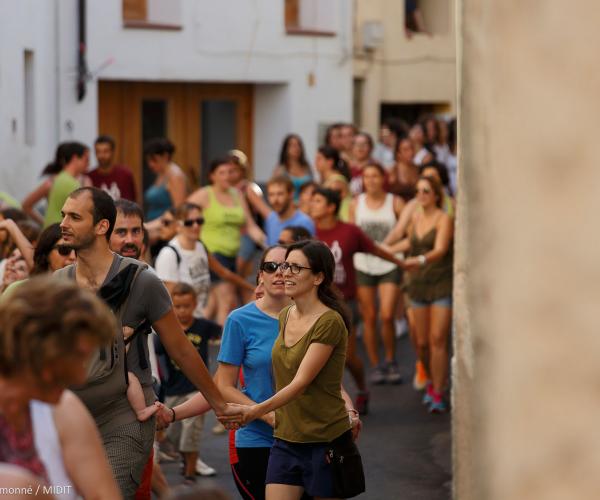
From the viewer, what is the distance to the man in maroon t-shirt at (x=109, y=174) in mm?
16000

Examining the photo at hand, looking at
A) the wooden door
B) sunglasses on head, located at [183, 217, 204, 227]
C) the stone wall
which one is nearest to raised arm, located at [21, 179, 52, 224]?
sunglasses on head, located at [183, 217, 204, 227]

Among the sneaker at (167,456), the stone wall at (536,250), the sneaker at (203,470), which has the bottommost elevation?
the sneaker at (167,456)

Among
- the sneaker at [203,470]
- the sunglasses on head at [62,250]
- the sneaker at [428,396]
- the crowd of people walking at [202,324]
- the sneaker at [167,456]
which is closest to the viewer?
the crowd of people walking at [202,324]

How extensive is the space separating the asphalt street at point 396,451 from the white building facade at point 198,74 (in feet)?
36.9

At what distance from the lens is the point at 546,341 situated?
11.8 ft

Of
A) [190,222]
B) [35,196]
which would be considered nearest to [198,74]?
[35,196]

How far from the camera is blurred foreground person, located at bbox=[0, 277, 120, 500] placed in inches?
136

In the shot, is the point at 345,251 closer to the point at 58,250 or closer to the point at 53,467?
the point at 58,250

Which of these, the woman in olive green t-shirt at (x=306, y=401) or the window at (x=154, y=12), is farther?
the window at (x=154, y=12)

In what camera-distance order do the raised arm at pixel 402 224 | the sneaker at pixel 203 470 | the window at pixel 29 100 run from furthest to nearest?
the window at pixel 29 100 → the raised arm at pixel 402 224 → the sneaker at pixel 203 470

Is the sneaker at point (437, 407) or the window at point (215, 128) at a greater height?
the window at point (215, 128)

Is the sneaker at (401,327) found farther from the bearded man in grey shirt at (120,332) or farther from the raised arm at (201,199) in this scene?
the bearded man in grey shirt at (120,332)

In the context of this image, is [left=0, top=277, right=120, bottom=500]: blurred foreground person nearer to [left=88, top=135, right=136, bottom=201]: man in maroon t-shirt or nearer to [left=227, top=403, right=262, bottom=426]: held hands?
[left=227, top=403, right=262, bottom=426]: held hands

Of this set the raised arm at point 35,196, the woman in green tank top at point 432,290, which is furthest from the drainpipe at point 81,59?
the woman in green tank top at point 432,290
